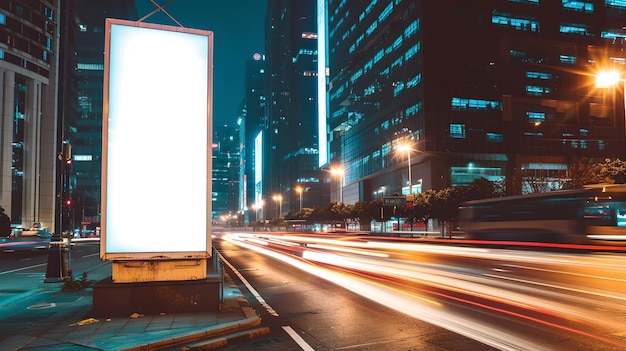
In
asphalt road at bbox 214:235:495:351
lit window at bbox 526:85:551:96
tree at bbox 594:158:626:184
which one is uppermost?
lit window at bbox 526:85:551:96

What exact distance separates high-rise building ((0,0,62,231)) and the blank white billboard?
83.6 m

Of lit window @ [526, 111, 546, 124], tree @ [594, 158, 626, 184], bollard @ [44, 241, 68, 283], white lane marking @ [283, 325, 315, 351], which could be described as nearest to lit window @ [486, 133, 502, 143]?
lit window @ [526, 111, 546, 124]

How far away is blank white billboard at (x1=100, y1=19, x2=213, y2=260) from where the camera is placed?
34.3ft

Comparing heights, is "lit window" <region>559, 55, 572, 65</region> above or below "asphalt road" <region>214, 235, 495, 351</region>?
above

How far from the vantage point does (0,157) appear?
80.4 m

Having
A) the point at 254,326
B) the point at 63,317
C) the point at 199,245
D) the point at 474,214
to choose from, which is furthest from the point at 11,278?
the point at 474,214

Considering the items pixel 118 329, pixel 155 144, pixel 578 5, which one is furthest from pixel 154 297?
pixel 578 5

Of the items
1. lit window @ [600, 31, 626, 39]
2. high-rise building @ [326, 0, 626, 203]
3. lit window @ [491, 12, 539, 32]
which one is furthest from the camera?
lit window @ [600, 31, 626, 39]

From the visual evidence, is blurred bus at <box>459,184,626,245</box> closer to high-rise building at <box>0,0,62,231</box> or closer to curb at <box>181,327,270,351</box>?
curb at <box>181,327,270,351</box>

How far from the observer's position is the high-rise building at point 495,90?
71.7m

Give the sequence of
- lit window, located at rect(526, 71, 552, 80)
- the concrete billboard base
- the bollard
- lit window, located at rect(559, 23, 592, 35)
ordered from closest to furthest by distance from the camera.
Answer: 1. the concrete billboard base
2. the bollard
3. lit window, located at rect(526, 71, 552, 80)
4. lit window, located at rect(559, 23, 592, 35)

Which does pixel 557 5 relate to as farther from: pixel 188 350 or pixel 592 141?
pixel 188 350

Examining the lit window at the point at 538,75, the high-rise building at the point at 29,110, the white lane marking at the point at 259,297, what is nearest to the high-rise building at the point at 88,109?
the high-rise building at the point at 29,110

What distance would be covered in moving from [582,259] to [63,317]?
18573mm
